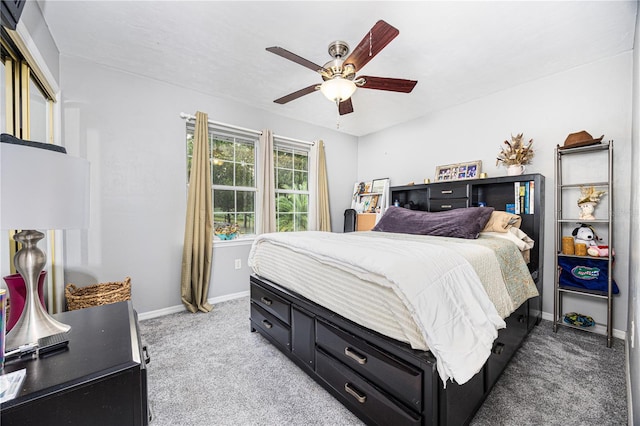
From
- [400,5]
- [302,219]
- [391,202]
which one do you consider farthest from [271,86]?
[391,202]

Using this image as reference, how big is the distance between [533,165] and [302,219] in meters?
2.92

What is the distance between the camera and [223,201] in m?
3.38

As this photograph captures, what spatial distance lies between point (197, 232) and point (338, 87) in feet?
7.08

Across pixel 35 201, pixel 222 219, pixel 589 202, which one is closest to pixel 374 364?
pixel 35 201

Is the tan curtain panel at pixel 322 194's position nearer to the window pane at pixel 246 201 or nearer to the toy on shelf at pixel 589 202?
the window pane at pixel 246 201

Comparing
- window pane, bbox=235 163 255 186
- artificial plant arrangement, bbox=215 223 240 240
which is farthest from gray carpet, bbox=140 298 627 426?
window pane, bbox=235 163 255 186

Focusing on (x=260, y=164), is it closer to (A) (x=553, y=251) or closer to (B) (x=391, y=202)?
(B) (x=391, y=202)

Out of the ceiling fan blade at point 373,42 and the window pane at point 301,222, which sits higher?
the ceiling fan blade at point 373,42

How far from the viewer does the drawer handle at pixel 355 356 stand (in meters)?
1.36

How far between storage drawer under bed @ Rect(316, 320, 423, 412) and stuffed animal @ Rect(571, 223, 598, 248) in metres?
2.35

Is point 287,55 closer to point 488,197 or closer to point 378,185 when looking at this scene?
point 488,197

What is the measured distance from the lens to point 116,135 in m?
2.61

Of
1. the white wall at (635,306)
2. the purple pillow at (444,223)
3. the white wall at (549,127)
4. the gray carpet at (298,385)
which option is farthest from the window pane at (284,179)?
the white wall at (635,306)

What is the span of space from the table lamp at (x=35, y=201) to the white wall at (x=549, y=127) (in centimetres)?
358
